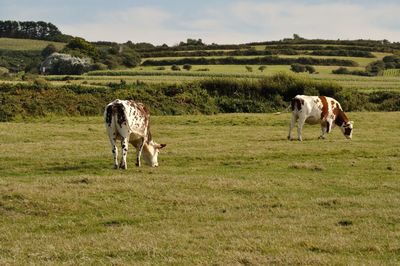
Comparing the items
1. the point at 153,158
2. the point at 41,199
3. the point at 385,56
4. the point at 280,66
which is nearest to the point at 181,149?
the point at 153,158

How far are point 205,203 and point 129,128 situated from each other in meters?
6.79

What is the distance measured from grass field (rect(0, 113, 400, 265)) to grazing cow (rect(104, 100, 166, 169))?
2.50 feet

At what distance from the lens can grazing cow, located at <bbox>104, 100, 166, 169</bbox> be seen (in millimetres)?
21859

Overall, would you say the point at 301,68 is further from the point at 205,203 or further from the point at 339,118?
the point at 205,203

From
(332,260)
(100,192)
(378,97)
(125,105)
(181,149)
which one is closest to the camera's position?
(332,260)

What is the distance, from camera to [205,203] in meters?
16.2

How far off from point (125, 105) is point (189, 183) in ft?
15.9

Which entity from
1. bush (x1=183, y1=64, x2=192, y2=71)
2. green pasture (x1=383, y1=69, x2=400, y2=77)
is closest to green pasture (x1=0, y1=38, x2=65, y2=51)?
bush (x1=183, y1=64, x2=192, y2=71)

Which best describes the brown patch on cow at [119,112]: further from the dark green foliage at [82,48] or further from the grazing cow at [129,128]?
the dark green foliage at [82,48]

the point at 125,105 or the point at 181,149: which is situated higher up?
the point at 125,105

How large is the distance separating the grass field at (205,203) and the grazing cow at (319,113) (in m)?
2.03

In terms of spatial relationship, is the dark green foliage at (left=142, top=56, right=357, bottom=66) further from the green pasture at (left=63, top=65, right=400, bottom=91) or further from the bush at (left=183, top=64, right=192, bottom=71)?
the bush at (left=183, top=64, right=192, bottom=71)

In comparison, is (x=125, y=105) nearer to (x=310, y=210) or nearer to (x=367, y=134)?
(x=310, y=210)

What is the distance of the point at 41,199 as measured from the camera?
16.1m
